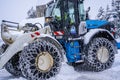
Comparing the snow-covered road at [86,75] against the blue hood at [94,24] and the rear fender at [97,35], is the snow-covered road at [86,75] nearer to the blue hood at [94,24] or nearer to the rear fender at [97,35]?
the rear fender at [97,35]

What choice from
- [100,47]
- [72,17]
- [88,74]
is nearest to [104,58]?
[100,47]

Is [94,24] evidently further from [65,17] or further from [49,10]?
[49,10]

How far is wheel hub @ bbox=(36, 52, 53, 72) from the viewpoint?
769 cm

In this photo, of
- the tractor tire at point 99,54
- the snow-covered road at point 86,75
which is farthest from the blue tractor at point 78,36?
the snow-covered road at point 86,75

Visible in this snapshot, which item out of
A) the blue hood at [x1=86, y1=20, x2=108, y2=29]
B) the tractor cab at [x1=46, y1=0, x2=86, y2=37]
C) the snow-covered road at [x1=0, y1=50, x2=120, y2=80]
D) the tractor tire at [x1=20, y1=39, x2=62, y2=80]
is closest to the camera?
the tractor tire at [x1=20, y1=39, x2=62, y2=80]

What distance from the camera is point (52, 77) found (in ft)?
25.8

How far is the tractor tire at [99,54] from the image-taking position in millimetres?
9141

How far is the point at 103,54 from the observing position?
9.62 metres

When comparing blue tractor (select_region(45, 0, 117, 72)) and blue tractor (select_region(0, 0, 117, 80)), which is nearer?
blue tractor (select_region(0, 0, 117, 80))

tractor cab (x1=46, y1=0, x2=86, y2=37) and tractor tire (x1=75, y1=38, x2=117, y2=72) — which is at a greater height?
tractor cab (x1=46, y1=0, x2=86, y2=37)

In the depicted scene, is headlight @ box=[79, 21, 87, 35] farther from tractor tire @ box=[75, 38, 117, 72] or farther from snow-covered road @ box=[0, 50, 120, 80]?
snow-covered road @ box=[0, 50, 120, 80]

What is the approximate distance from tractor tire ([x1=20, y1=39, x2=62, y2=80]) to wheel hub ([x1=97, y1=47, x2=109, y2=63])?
6.29 ft

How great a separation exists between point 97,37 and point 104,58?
0.79 metres

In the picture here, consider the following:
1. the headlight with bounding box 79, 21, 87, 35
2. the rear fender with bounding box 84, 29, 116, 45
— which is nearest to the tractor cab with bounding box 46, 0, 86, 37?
the headlight with bounding box 79, 21, 87, 35
